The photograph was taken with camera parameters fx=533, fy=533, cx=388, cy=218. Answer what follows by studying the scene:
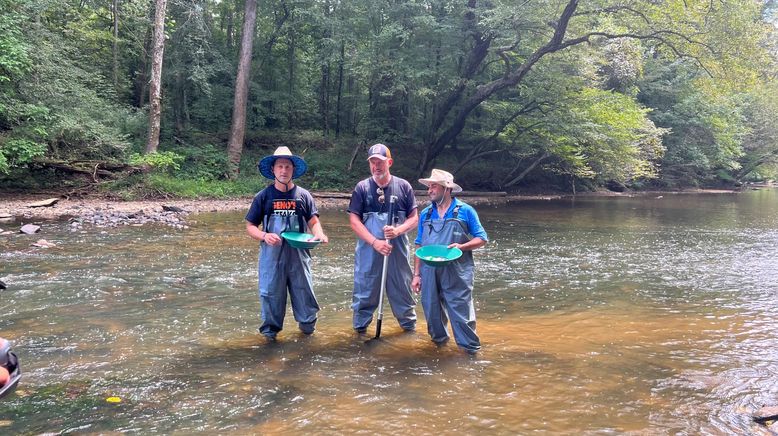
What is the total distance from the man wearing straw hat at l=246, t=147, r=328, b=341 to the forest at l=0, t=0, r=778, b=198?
1262 cm

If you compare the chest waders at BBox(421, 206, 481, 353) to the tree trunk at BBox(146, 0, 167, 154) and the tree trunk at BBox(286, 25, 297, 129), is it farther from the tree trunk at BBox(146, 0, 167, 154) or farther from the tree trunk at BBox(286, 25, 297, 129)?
the tree trunk at BBox(286, 25, 297, 129)

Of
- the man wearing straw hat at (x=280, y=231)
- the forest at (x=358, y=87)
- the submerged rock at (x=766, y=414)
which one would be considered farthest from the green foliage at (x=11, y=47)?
the submerged rock at (x=766, y=414)

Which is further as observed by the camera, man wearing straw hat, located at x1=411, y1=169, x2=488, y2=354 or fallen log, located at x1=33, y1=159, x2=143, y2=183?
fallen log, located at x1=33, y1=159, x2=143, y2=183

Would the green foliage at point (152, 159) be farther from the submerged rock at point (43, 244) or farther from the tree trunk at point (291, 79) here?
the tree trunk at point (291, 79)

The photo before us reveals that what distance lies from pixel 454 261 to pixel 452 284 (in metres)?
0.24

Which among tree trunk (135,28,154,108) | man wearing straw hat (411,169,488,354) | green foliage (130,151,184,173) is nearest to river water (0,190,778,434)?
man wearing straw hat (411,169,488,354)

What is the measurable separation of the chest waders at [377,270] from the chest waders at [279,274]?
1.73 ft

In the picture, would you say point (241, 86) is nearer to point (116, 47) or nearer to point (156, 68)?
point (156, 68)

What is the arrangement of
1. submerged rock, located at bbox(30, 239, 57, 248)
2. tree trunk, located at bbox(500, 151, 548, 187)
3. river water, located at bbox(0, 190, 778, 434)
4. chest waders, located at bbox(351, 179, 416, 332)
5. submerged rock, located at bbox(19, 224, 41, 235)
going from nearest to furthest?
river water, located at bbox(0, 190, 778, 434) → chest waders, located at bbox(351, 179, 416, 332) → submerged rock, located at bbox(30, 239, 57, 248) → submerged rock, located at bbox(19, 224, 41, 235) → tree trunk, located at bbox(500, 151, 548, 187)

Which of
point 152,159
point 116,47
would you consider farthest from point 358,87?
point 152,159

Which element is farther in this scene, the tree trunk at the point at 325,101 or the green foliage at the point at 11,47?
the tree trunk at the point at 325,101

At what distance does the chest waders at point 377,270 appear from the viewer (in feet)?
17.5

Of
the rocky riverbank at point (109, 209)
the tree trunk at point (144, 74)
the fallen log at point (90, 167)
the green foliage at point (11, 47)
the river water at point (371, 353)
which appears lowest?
the river water at point (371, 353)

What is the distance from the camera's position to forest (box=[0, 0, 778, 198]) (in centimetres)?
1708
